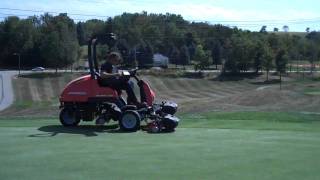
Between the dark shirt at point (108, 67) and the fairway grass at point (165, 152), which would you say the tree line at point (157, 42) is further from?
the fairway grass at point (165, 152)

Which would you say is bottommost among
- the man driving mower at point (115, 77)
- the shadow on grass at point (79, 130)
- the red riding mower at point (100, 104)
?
the shadow on grass at point (79, 130)

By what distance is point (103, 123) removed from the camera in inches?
553

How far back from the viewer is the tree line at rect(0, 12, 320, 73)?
344ft

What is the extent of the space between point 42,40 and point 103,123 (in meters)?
101

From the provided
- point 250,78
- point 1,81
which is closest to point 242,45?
point 250,78

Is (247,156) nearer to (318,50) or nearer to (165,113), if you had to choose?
(165,113)

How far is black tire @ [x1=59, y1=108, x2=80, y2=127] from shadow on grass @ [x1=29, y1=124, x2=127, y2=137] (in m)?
0.19

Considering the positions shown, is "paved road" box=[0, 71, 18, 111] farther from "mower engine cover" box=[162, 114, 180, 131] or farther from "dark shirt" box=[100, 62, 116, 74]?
"mower engine cover" box=[162, 114, 180, 131]

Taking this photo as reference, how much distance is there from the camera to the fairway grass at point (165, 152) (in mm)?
8094

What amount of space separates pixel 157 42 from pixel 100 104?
128 metres

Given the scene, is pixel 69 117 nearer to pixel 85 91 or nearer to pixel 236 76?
pixel 85 91

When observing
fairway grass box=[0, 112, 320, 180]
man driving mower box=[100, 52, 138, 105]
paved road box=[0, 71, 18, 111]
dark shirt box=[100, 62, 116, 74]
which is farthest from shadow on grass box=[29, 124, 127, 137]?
paved road box=[0, 71, 18, 111]

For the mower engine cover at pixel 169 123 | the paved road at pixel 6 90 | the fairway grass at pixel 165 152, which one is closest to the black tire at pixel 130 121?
the fairway grass at pixel 165 152

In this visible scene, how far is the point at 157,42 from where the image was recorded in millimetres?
141250
